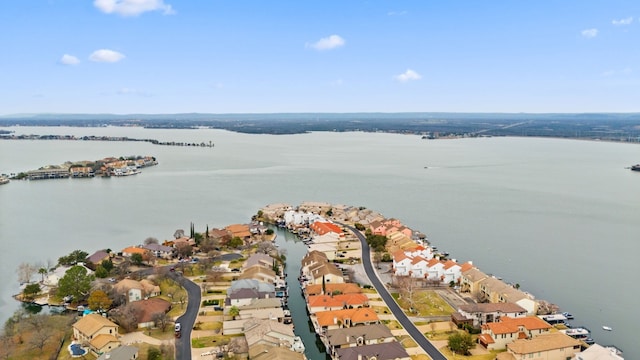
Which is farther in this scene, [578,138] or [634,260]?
[578,138]

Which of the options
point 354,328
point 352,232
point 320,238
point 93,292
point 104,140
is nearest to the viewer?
point 354,328

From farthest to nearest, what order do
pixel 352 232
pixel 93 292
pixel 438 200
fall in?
pixel 438 200, pixel 352 232, pixel 93 292

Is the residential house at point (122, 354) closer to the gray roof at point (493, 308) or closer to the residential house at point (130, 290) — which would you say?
the residential house at point (130, 290)

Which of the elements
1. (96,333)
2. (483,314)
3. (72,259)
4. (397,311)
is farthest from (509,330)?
(72,259)

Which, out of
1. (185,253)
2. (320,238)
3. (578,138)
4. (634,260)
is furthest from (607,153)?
(185,253)

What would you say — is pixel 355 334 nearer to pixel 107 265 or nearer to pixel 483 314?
pixel 483 314

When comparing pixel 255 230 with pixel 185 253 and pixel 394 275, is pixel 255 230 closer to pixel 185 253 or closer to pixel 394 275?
pixel 185 253

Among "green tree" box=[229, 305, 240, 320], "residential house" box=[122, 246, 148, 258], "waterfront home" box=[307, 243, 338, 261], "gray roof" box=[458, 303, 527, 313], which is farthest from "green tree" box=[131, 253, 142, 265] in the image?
"gray roof" box=[458, 303, 527, 313]
